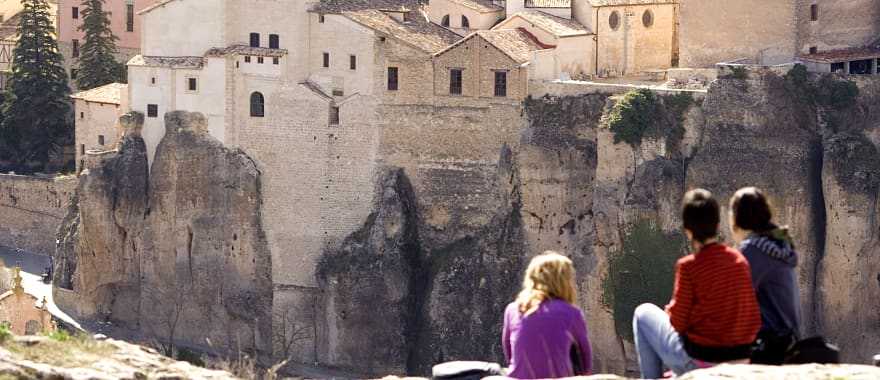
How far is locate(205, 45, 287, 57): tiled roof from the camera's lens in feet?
154

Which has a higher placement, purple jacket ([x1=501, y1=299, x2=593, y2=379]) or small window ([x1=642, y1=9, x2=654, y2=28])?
small window ([x1=642, y1=9, x2=654, y2=28])

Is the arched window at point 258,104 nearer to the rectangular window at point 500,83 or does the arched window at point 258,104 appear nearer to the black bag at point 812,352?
the rectangular window at point 500,83

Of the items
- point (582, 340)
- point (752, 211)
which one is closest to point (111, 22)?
point (582, 340)

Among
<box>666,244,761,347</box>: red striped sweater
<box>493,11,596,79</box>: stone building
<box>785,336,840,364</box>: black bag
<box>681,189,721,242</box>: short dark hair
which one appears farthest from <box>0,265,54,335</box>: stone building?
<box>681,189,721,242</box>: short dark hair

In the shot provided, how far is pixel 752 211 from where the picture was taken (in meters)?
16.8

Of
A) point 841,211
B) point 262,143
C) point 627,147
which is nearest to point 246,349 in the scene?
point 262,143

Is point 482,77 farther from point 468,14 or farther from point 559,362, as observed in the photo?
point 559,362

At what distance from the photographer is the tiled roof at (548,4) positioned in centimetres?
4731

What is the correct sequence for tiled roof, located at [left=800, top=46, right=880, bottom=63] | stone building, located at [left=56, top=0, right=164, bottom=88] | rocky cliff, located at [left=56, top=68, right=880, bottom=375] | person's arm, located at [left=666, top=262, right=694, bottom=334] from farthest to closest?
1. stone building, located at [left=56, top=0, right=164, bottom=88]
2. tiled roof, located at [left=800, top=46, right=880, bottom=63]
3. rocky cliff, located at [left=56, top=68, right=880, bottom=375]
4. person's arm, located at [left=666, top=262, right=694, bottom=334]

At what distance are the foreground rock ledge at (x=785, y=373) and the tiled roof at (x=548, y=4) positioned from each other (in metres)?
30.6

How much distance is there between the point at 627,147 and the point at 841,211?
479 cm

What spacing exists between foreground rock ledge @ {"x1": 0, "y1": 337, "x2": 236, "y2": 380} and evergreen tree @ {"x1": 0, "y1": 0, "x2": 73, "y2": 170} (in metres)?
38.7

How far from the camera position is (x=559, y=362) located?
1730cm

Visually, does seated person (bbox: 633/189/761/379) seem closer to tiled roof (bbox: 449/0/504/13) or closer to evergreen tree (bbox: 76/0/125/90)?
tiled roof (bbox: 449/0/504/13)
